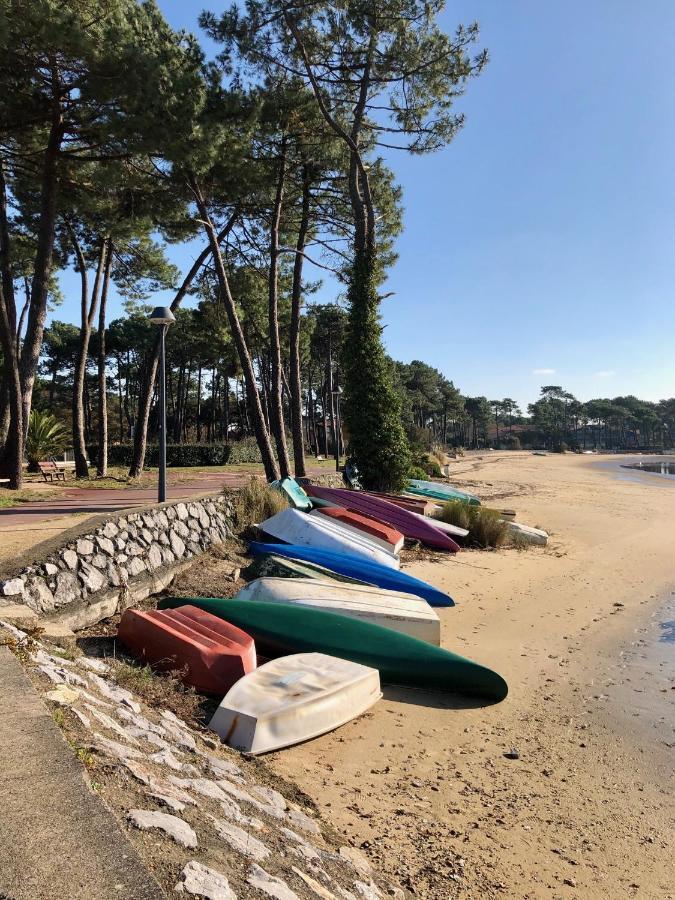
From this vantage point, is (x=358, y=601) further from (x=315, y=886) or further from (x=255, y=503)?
(x=255, y=503)

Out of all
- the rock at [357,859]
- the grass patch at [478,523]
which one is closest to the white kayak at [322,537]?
the grass patch at [478,523]

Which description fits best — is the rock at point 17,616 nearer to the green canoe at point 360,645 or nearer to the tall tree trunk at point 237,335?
the green canoe at point 360,645

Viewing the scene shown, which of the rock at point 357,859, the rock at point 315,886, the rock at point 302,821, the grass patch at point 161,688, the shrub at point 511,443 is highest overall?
the shrub at point 511,443

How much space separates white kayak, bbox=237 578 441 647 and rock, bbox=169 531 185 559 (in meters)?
1.47

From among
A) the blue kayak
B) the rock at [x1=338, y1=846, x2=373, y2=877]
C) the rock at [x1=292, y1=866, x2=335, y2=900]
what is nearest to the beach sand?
the rock at [x1=338, y1=846, x2=373, y2=877]

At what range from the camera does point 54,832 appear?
1.55m

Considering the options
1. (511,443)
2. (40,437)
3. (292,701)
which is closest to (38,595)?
(292,701)

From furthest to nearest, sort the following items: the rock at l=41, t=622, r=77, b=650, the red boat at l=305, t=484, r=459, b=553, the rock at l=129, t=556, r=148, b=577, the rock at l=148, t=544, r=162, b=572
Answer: the red boat at l=305, t=484, r=459, b=553 < the rock at l=148, t=544, r=162, b=572 < the rock at l=129, t=556, r=148, b=577 < the rock at l=41, t=622, r=77, b=650

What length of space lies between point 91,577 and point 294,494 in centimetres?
520

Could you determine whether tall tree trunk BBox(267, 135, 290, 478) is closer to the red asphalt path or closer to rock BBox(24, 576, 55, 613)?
the red asphalt path

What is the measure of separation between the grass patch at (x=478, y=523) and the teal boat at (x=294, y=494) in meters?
2.91

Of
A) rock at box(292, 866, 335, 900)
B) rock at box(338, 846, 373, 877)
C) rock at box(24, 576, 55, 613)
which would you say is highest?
rock at box(24, 576, 55, 613)

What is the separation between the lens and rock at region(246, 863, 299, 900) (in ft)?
5.54

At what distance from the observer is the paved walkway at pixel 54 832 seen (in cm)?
136
